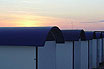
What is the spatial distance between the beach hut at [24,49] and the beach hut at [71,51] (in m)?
3.11

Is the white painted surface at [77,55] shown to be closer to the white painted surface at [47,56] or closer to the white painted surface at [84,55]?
the white painted surface at [84,55]

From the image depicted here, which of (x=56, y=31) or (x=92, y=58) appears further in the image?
(x=92, y=58)

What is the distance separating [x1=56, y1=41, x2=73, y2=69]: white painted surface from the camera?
1211 centimetres

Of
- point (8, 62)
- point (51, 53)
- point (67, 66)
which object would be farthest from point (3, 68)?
Answer: point (67, 66)

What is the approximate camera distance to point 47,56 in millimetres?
9547

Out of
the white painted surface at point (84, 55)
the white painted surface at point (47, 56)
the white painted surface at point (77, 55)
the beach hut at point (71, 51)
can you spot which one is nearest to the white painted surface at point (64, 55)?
the beach hut at point (71, 51)

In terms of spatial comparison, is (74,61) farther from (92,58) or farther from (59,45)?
(92,58)

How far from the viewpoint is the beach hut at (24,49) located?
8.23 m

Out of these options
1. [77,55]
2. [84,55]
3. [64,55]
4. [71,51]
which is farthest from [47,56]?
[84,55]

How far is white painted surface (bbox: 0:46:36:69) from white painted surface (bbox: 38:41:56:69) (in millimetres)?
300

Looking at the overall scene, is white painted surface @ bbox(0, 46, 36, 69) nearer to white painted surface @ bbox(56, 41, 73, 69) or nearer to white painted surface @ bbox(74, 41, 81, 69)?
white painted surface @ bbox(56, 41, 73, 69)

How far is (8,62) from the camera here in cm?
857

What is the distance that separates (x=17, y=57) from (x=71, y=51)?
19.1 ft

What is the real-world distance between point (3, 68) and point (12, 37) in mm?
1196
